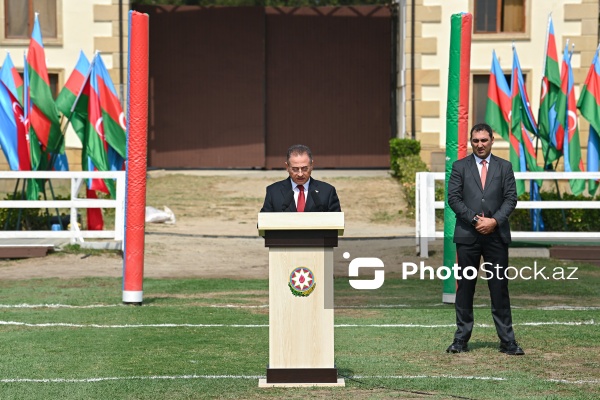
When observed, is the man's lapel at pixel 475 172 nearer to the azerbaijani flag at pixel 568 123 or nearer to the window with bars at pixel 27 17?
the azerbaijani flag at pixel 568 123

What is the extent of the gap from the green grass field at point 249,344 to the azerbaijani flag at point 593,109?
5.58 m

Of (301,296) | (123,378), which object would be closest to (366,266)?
(123,378)

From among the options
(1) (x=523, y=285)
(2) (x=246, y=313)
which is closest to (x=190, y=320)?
(2) (x=246, y=313)

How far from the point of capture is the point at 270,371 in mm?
9375

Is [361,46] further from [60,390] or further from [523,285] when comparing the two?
[60,390]

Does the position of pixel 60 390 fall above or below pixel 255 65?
below

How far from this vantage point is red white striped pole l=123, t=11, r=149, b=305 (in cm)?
1430

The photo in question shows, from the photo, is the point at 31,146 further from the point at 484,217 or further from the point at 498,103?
the point at 484,217

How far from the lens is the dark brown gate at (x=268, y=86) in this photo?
123ft

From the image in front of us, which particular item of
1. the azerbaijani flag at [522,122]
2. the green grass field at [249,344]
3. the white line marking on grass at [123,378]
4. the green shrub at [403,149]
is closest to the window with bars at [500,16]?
the green shrub at [403,149]

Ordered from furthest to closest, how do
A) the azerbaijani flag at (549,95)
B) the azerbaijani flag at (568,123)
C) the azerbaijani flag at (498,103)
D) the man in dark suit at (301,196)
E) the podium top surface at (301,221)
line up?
the azerbaijani flag at (498,103)
the azerbaijani flag at (549,95)
the azerbaijani flag at (568,123)
the man in dark suit at (301,196)
the podium top surface at (301,221)

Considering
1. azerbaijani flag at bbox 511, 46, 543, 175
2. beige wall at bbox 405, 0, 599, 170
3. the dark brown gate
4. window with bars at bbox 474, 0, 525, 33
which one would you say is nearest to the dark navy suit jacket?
azerbaijani flag at bbox 511, 46, 543, 175

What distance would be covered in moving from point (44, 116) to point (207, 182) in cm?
1169

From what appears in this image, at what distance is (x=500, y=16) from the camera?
1312 inches
